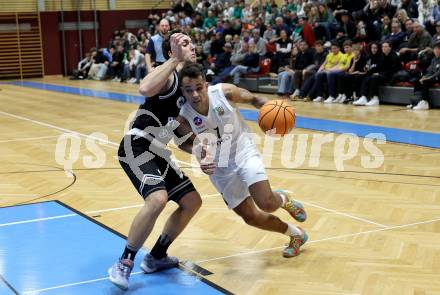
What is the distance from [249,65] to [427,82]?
6.69 metres

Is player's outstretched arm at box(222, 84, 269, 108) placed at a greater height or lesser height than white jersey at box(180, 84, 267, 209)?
greater

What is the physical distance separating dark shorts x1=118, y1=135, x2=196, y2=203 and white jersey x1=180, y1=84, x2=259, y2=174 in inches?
13.2

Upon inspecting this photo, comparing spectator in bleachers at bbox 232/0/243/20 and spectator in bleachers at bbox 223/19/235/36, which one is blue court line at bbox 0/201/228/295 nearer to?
spectator in bleachers at bbox 223/19/235/36

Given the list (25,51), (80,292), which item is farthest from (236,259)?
(25,51)

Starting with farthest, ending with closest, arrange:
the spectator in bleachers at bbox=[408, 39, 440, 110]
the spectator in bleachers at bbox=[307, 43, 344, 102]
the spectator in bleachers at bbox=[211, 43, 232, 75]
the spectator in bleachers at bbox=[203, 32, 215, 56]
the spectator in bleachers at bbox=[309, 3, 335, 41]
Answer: the spectator in bleachers at bbox=[203, 32, 215, 56] < the spectator in bleachers at bbox=[211, 43, 232, 75] < the spectator in bleachers at bbox=[309, 3, 335, 41] < the spectator in bleachers at bbox=[307, 43, 344, 102] < the spectator in bleachers at bbox=[408, 39, 440, 110]

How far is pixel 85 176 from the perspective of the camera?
323 inches

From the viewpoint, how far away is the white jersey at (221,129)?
472 cm

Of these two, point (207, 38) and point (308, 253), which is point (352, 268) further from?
point (207, 38)

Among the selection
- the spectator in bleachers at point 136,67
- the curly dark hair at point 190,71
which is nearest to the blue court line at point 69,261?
the curly dark hair at point 190,71

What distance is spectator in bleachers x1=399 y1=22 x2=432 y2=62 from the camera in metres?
14.5

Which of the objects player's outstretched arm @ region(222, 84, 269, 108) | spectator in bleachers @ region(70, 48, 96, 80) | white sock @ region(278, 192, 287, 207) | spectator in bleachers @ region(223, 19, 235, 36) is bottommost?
spectator in bleachers @ region(70, 48, 96, 80)

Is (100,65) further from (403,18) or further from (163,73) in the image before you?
(163,73)

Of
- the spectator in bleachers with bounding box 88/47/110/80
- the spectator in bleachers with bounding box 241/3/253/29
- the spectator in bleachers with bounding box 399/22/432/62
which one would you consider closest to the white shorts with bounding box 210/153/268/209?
the spectator in bleachers with bounding box 399/22/432/62

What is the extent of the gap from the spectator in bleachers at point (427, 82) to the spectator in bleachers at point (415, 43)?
0.85 m
